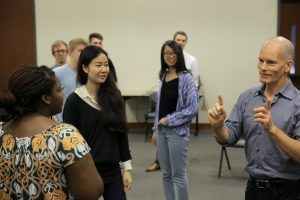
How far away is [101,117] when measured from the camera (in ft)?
7.45

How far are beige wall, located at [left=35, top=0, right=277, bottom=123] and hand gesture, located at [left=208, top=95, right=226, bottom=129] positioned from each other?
5.22m

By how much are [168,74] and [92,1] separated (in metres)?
4.25

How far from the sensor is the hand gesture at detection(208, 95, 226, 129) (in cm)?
180

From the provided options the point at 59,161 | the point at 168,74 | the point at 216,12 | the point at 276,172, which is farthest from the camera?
the point at 216,12

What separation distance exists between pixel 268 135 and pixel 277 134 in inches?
7.7

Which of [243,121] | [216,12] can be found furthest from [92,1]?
[243,121]

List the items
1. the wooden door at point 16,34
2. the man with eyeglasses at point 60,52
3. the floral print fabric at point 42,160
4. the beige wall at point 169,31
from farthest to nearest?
the wooden door at point 16,34
the beige wall at point 169,31
the man with eyeglasses at point 60,52
the floral print fabric at point 42,160

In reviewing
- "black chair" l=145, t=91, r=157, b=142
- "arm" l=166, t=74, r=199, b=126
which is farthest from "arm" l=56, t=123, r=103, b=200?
"black chair" l=145, t=91, r=157, b=142

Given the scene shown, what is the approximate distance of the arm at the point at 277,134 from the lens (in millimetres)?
1637

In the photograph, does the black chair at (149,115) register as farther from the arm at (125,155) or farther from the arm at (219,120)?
the arm at (219,120)

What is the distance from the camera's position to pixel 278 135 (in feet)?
5.40

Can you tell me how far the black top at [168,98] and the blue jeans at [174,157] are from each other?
0.15m

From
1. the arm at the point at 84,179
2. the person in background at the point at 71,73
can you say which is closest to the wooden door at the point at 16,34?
the person in background at the point at 71,73

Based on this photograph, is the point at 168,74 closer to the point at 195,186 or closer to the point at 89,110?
the point at 89,110
